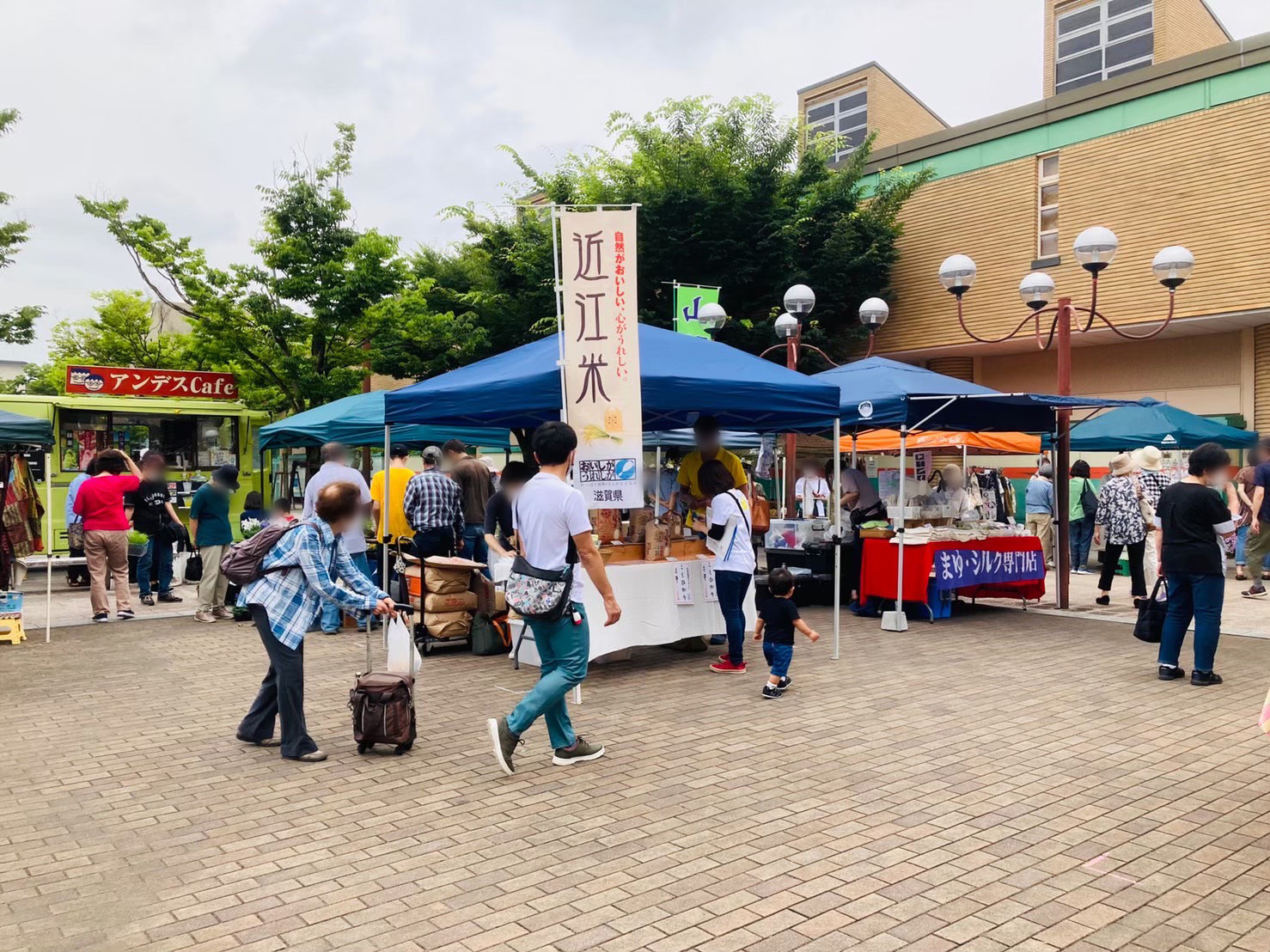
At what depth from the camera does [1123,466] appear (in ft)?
35.3

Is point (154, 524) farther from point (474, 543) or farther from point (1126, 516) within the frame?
point (1126, 516)

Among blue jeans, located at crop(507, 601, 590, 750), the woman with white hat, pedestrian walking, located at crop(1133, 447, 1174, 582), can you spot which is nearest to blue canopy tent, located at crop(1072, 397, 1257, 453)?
pedestrian walking, located at crop(1133, 447, 1174, 582)

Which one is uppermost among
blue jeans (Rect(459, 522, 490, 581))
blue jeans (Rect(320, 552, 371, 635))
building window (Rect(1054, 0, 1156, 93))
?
building window (Rect(1054, 0, 1156, 93))

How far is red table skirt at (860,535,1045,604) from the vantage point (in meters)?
10.7

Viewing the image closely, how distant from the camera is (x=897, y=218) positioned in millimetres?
23297

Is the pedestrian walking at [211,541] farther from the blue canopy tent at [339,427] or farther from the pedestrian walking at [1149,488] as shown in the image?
the pedestrian walking at [1149,488]

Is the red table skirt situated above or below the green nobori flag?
below

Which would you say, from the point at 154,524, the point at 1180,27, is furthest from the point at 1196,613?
the point at 1180,27

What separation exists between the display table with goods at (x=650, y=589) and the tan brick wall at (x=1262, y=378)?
47.5 ft

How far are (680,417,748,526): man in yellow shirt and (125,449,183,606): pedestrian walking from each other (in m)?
6.66

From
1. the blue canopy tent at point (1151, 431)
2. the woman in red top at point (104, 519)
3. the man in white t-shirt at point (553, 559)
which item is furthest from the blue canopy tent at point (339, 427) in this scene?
the blue canopy tent at point (1151, 431)

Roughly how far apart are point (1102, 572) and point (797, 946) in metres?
9.79

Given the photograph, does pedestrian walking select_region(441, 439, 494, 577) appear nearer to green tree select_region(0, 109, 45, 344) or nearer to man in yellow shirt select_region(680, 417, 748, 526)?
man in yellow shirt select_region(680, 417, 748, 526)

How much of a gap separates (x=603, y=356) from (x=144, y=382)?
522 inches
